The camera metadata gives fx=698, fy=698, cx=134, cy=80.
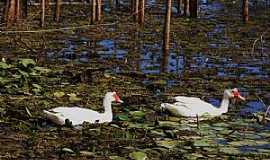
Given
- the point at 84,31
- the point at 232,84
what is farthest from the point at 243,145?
the point at 84,31

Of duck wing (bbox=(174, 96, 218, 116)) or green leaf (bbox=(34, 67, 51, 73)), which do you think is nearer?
duck wing (bbox=(174, 96, 218, 116))


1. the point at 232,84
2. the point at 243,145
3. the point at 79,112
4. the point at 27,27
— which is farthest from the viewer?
the point at 27,27

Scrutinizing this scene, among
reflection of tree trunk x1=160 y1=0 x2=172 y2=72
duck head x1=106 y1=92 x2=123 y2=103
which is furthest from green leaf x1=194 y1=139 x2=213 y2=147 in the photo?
reflection of tree trunk x1=160 y1=0 x2=172 y2=72

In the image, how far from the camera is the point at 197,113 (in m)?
9.48

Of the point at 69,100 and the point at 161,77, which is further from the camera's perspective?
the point at 161,77

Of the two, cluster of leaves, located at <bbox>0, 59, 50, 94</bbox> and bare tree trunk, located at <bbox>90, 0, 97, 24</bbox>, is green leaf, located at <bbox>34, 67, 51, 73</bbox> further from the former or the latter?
bare tree trunk, located at <bbox>90, 0, 97, 24</bbox>

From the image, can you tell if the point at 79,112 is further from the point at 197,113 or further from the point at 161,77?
the point at 161,77

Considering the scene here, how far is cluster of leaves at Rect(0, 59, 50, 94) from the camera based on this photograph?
10.8 metres

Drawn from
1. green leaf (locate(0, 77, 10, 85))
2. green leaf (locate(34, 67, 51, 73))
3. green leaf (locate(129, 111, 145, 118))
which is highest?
green leaf (locate(34, 67, 51, 73))

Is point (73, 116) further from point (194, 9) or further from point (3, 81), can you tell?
point (194, 9)

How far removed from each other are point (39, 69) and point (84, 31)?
718cm

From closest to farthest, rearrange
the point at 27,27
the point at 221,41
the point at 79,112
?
the point at 79,112, the point at 221,41, the point at 27,27

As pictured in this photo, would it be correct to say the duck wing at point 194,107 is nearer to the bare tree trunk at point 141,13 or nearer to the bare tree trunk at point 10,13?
the bare tree trunk at point 10,13

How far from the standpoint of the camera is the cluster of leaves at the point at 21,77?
35.4 ft
